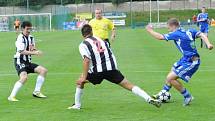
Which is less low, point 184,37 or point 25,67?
point 184,37

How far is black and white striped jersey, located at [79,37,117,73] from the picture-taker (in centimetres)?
1055

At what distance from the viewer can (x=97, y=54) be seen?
10.6m

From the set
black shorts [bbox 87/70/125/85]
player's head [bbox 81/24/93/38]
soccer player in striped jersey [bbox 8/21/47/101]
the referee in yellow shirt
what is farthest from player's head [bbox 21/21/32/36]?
the referee in yellow shirt

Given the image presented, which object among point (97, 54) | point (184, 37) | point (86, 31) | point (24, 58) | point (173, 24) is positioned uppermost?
point (173, 24)

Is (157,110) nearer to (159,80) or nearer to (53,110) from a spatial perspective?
(53,110)

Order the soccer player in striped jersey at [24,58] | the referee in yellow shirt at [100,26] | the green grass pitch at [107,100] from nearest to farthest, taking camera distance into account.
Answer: the green grass pitch at [107,100] → the soccer player in striped jersey at [24,58] → the referee in yellow shirt at [100,26]

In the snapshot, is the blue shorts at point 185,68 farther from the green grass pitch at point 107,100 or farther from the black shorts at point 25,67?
the black shorts at point 25,67

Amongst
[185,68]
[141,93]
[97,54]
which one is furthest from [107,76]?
[185,68]

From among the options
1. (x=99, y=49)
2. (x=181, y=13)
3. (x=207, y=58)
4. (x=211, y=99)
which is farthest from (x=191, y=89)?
(x=181, y=13)

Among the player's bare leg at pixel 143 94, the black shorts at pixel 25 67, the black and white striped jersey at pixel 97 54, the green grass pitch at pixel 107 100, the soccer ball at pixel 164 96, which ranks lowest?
the green grass pitch at pixel 107 100

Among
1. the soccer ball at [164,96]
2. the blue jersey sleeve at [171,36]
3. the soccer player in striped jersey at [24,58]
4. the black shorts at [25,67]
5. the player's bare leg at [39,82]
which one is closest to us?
the blue jersey sleeve at [171,36]

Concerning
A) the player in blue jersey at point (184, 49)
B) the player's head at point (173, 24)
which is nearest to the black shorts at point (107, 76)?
the player in blue jersey at point (184, 49)

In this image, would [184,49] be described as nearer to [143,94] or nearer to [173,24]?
[173,24]

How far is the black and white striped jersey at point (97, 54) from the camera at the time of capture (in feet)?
34.6
